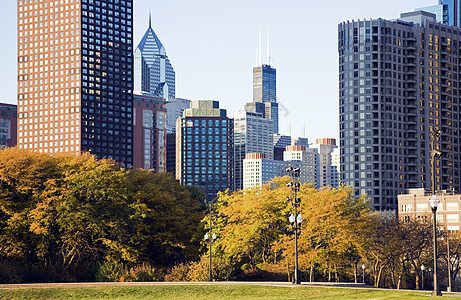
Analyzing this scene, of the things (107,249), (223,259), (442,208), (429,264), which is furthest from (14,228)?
(442,208)

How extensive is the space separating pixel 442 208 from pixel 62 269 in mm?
136903

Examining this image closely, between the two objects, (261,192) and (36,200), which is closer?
(36,200)

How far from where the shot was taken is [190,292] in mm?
55125

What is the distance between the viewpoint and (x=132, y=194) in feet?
272

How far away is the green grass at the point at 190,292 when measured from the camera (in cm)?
5219

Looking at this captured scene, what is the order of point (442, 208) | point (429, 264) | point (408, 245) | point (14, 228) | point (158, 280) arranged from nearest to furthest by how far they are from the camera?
1. point (158, 280)
2. point (14, 228)
3. point (408, 245)
4. point (429, 264)
5. point (442, 208)

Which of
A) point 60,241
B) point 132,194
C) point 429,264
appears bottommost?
point 429,264

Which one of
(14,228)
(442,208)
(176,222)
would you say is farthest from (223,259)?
(442,208)

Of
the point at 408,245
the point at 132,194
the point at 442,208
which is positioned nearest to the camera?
the point at 132,194

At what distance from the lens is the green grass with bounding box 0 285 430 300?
171 feet

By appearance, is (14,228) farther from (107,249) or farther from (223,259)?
(223,259)

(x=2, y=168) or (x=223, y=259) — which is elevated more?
(x=2, y=168)

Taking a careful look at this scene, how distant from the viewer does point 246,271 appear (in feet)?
254

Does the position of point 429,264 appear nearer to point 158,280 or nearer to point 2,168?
point 158,280
